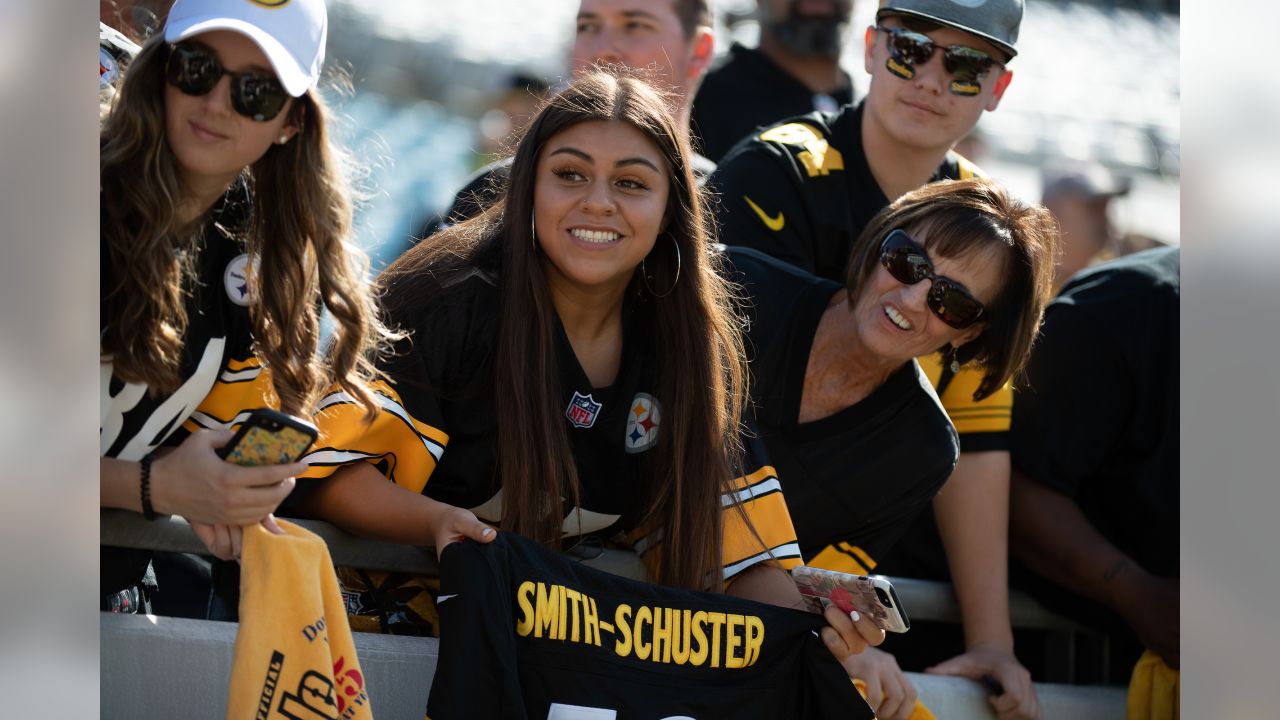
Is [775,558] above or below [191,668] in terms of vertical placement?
above

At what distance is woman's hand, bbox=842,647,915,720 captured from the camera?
9.62 ft

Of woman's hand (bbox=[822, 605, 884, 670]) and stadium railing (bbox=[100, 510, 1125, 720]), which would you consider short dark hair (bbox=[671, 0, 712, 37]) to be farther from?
woman's hand (bbox=[822, 605, 884, 670])

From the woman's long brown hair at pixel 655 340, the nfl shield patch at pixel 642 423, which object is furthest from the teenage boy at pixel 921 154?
the nfl shield patch at pixel 642 423

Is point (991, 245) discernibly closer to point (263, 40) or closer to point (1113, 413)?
point (1113, 413)

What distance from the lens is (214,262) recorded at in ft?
9.01

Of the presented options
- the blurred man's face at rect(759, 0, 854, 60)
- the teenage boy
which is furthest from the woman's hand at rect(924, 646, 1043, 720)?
the blurred man's face at rect(759, 0, 854, 60)

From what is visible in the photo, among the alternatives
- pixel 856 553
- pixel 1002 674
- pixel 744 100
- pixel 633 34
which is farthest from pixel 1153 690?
pixel 633 34

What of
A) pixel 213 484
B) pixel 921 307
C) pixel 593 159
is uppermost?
pixel 593 159

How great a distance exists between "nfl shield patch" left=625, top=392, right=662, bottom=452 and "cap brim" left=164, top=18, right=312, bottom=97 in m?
0.83

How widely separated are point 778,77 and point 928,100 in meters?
1.06

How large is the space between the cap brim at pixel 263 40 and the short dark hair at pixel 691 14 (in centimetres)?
182

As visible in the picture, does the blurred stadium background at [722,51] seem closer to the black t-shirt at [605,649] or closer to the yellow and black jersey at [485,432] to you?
the yellow and black jersey at [485,432]
